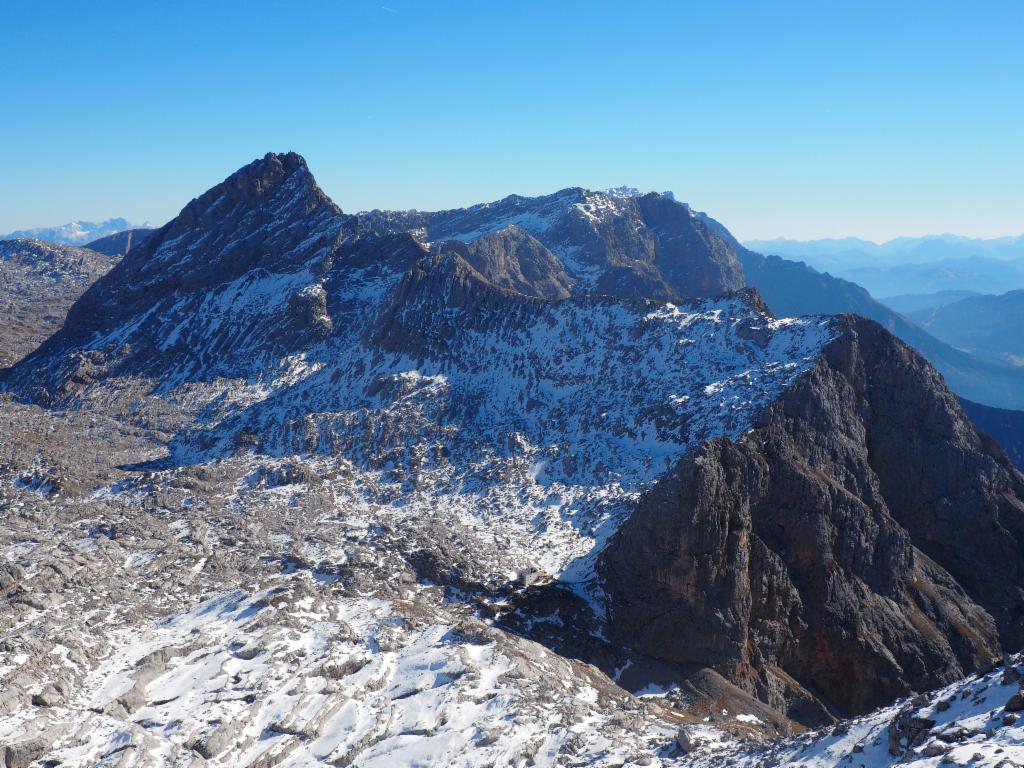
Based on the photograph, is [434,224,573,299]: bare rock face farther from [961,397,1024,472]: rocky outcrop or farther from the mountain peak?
[961,397,1024,472]: rocky outcrop

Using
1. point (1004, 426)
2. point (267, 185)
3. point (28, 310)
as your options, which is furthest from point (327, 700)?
point (28, 310)

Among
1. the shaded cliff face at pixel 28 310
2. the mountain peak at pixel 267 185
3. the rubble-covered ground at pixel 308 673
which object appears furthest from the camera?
the shaded cliff face at pixel 28 310

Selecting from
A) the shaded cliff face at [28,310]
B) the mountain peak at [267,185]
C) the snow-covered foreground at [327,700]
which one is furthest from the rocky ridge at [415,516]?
the shaded cliff face at [28,310]

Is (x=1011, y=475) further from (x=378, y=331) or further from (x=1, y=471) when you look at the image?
(x=1, y=471)

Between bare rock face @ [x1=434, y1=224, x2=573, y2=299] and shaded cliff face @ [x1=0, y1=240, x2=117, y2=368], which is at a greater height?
bare rock face @ [x1=434, y1=224, x2=573, y2=299]

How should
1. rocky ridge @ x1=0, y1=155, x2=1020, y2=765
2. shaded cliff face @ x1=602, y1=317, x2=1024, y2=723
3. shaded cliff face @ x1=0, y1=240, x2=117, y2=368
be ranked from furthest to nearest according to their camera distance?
shaded cliff face @ x1=0, y1=240, x2=117, y2=368
shaded cliff face @ x1=602, y1=317, x2=1024, y2=723
rocky ridge @ x1=0, y1=155, x2=1020, y2=765

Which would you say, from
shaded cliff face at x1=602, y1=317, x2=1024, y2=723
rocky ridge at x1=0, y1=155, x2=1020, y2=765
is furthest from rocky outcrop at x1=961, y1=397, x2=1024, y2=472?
rocky ridge at x1=0, y1=155, x2=1020, y2=765

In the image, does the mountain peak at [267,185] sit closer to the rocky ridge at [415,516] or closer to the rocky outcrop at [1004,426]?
the rocky ridge at [415,516]

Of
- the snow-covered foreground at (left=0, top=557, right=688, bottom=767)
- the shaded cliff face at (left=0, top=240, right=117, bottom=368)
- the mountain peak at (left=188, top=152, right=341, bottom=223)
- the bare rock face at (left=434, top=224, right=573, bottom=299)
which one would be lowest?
the snow-covered foreground at (left=0, top=557, right=688, bottom=767)

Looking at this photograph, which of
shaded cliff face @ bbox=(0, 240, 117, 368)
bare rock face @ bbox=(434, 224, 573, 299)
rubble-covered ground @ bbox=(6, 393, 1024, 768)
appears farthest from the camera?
bare rock face @ bbox=(434, 224, 573, 299)
